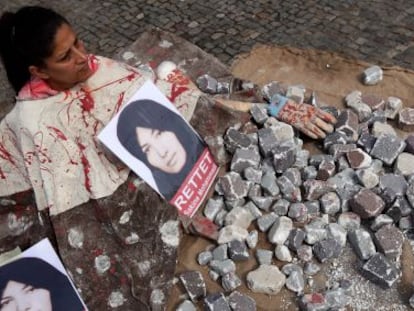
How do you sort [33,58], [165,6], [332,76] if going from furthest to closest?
[165,6] → [332,76] → [33,58]

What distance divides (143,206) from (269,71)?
6.01 feet

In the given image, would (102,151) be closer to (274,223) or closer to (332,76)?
(274,223)

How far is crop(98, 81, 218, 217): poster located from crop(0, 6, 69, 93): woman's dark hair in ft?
1.83

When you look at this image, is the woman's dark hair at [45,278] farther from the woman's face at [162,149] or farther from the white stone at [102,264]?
the woman's face at [162,149]

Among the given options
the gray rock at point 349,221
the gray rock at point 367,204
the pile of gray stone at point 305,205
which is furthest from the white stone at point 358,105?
the gray rock at point 349,221

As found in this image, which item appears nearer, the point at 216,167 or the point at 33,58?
the point at 33,58

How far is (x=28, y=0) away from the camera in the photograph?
241 inches

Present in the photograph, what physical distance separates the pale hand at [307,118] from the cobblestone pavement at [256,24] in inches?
38.6

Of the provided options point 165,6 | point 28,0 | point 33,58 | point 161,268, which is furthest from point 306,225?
point 28,0

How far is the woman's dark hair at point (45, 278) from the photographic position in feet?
11.0

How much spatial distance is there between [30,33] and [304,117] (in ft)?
6.02

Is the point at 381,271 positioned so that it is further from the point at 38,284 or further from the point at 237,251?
the point at 38,284

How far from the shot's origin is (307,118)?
401 cm

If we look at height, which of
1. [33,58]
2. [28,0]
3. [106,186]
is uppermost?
[33,58]
